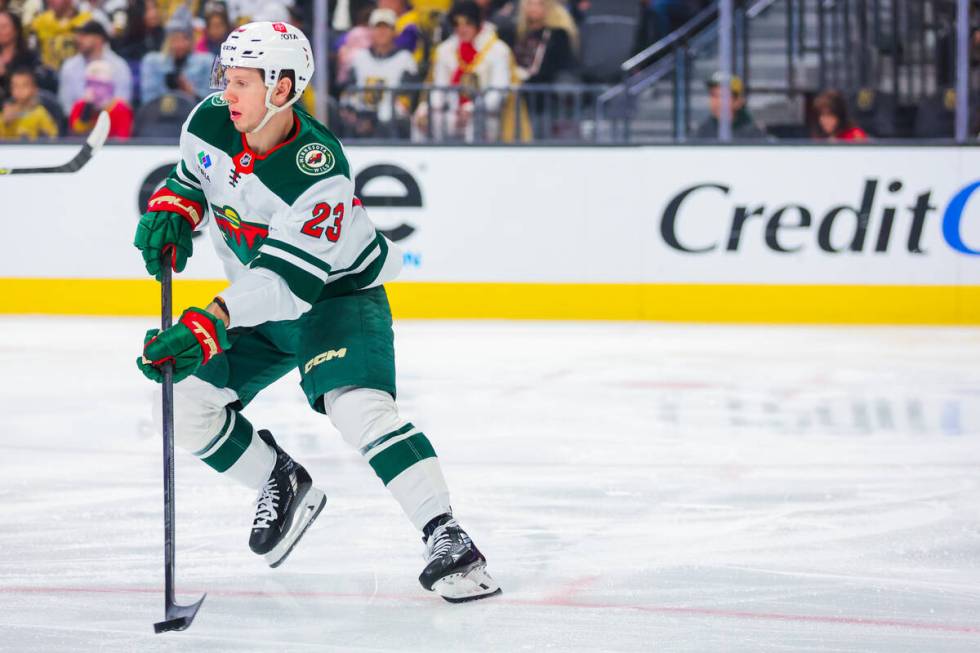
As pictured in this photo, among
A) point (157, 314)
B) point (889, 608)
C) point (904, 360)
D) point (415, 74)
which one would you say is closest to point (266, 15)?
point (415, 74)

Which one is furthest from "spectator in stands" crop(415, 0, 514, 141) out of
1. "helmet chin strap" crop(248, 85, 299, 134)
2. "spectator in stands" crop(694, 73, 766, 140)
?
"helmet chin strap" crop(248, 85, 299, 134)

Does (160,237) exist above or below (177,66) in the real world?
below

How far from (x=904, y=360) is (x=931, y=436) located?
1.84 meters

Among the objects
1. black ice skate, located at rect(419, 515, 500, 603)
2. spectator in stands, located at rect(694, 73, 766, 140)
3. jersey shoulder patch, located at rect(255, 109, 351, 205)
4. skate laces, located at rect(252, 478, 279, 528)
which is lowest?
black ice skate, located at rect(419, 515, 500, 603)

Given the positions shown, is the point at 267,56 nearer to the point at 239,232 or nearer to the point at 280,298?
the point at 239,232

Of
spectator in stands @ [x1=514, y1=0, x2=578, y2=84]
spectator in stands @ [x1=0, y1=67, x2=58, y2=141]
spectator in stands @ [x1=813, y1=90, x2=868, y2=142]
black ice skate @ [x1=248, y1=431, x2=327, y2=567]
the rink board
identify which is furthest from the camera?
spectator in stands @ [x1=514, y1=0, x2=578, y2=84]

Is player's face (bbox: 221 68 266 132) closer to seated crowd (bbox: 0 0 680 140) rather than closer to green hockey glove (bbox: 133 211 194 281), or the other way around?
green hockey glove (bbox: 133 211 194 281)

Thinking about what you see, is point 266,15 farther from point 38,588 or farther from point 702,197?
point 38,588

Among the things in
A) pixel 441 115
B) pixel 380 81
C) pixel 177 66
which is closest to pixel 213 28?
pixel 177 66

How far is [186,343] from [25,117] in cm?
611

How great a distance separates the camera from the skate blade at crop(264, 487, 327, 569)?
2.90 meters

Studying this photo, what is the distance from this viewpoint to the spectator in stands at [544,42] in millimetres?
8188

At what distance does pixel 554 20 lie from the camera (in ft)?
27.3

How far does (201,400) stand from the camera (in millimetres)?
2848
